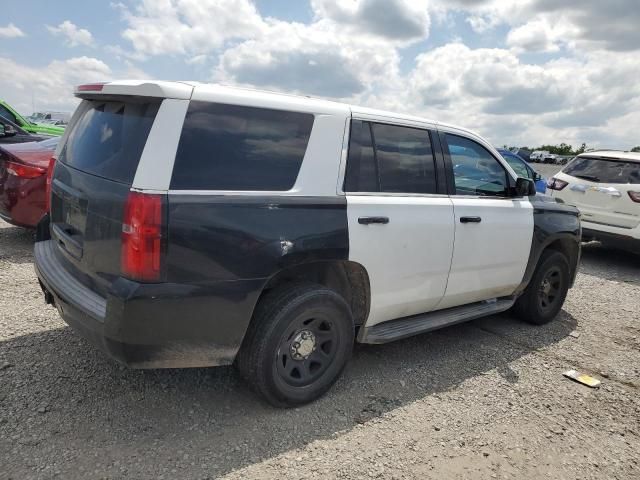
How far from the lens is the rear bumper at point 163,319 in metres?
2.56

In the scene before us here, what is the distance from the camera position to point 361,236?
327cm

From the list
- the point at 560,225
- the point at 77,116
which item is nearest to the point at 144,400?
the point at 77,116

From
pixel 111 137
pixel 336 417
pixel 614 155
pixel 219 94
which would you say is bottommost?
pixel 336 417

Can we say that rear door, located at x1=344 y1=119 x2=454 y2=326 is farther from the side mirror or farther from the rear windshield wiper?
the rear windshield wiper

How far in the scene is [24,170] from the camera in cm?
591

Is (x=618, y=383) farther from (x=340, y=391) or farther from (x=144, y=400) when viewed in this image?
(x=144, y=400)

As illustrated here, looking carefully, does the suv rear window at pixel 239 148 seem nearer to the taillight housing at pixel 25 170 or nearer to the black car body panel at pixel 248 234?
the black car body panel at pixel 248 234

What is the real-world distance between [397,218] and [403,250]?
227 mm

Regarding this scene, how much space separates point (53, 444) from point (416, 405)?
7.11 ft

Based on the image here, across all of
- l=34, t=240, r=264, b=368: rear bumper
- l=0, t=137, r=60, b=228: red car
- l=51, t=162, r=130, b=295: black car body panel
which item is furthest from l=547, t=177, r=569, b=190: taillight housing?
l=51, t=162, r=130, b=295: black car body panel

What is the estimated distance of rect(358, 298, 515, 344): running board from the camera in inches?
141

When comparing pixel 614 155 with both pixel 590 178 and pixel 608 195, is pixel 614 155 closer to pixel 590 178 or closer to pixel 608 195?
pixel 590 178

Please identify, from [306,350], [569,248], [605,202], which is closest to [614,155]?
[605,202]

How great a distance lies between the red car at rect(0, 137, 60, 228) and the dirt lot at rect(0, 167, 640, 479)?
5.59 feet
